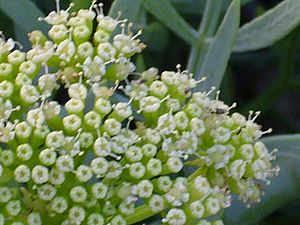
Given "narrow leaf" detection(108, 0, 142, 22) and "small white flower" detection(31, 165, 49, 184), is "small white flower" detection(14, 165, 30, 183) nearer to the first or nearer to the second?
"small white flower" detection(31, 165, 49, 184)

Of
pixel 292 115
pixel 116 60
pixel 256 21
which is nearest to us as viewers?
pixel 116 60

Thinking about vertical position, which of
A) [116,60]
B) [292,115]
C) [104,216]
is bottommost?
[292,115]

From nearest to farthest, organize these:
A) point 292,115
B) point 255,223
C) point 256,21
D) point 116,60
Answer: point 116,60 → point 255,223 → point 256,21 → point 292,115

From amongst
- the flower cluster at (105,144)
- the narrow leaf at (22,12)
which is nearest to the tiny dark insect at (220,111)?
the flower cluster at (105,144)

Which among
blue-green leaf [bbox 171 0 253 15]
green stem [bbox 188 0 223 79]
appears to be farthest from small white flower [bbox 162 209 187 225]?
blue-green leaf [bbox 171 0 253 15]

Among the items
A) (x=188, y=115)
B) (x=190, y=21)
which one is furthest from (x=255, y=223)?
(x=190, y=21)

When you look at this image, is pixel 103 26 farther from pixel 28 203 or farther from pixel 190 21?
pixel 190 21

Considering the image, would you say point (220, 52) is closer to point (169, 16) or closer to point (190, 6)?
point (169, 16)

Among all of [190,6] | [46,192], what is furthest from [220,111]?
[190,6]
